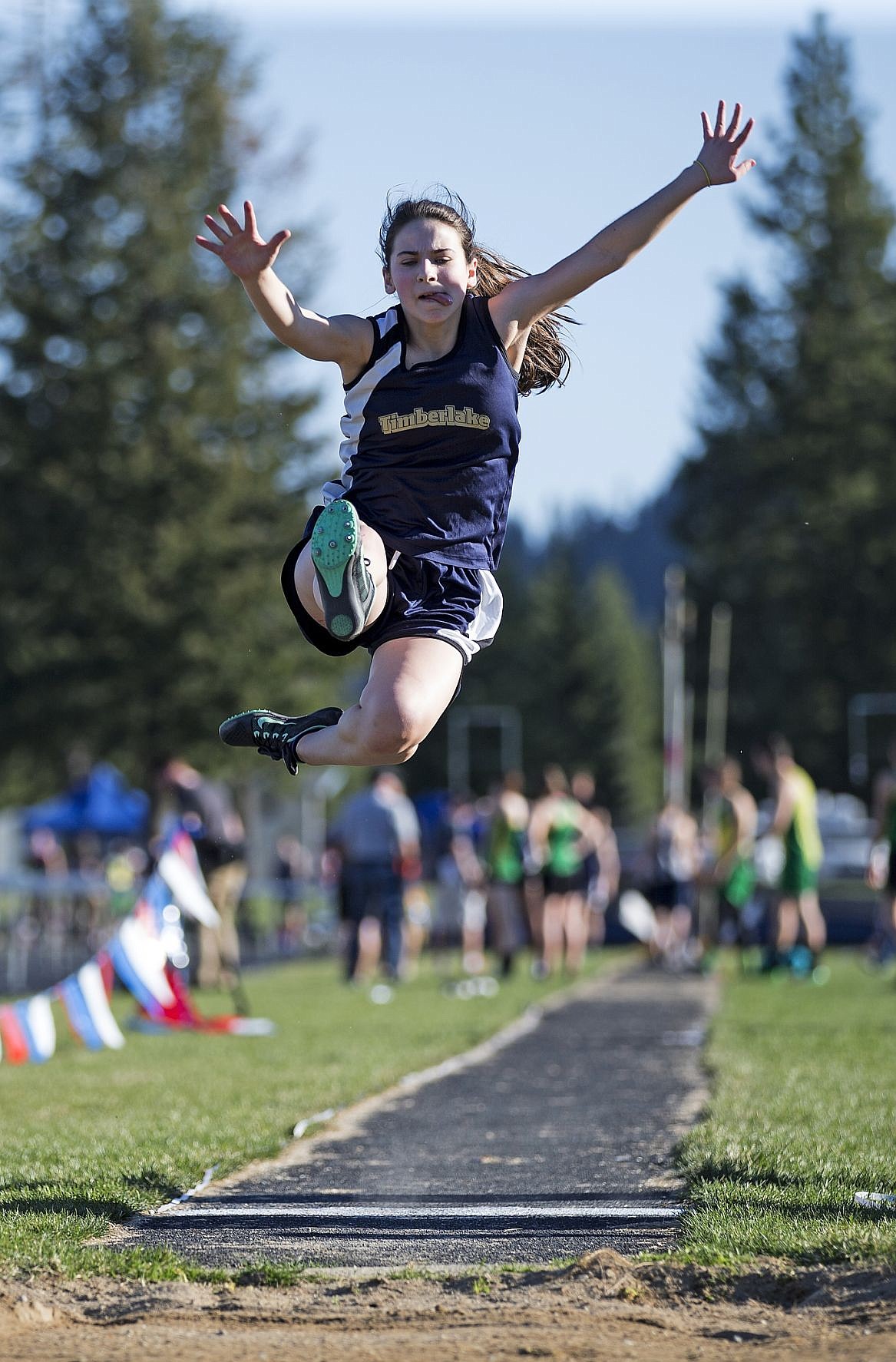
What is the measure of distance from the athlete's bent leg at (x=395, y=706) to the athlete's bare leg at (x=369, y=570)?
0.46 ft

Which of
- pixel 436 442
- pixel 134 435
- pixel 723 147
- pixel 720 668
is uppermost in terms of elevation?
pixel 134 435

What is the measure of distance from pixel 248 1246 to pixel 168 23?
29301mm

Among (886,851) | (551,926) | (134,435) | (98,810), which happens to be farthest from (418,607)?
(98,810)

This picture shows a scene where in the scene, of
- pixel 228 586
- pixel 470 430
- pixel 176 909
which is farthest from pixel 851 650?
pixel 470 430

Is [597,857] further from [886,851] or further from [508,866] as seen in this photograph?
[886,851]

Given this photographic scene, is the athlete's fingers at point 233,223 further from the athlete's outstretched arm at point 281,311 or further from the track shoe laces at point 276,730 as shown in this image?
the track shoe laces at point 276,730

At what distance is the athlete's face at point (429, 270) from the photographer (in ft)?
16.9

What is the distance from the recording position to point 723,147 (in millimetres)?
5387

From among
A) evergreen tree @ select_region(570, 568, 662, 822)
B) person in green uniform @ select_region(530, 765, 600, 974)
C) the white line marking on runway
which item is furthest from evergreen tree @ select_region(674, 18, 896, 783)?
the white line marking on runway

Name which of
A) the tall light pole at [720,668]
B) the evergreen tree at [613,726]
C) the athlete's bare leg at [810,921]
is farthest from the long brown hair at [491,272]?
the evergreen tree at [613,726]

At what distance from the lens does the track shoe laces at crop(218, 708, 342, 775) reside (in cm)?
520

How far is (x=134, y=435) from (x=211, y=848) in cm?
1637

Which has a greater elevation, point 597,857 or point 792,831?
point 792,831

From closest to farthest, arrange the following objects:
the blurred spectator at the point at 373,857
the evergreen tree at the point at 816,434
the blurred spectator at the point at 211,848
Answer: the blurred spectator at the point at 211,848, the blurred spectator at the point at 373,857, the evergreen tree at the point at 816,434
